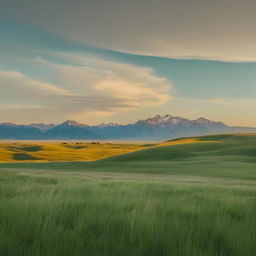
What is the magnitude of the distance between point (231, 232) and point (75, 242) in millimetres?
1880

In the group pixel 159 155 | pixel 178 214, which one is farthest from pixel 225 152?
pixel 178 214

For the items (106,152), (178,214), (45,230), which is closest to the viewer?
(45,230)

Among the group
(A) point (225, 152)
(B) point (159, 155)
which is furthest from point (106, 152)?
(A) point (225, 152)

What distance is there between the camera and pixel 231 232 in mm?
3357

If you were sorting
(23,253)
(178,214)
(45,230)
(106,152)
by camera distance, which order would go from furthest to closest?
(106,152) < (178,214) < (45,230) < (23,253)

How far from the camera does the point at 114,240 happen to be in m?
2.98

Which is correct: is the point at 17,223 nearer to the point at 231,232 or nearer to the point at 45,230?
the point at 45,230

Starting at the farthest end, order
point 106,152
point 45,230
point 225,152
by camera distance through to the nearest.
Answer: point 106,152 → point 225,152 → point 45,230

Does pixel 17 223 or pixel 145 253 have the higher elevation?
pixel 17 223

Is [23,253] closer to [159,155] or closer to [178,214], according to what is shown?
[178,214]

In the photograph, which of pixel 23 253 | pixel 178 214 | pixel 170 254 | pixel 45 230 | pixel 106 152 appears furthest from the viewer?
pixel 106 152

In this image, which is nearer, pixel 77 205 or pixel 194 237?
pixel 194 237

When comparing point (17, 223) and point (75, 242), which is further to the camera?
point (17, 223)

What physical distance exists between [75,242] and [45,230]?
0.46 metres
